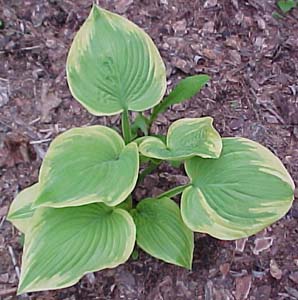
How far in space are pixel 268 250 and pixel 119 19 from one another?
747 millimetres

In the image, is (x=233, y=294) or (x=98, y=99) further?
(x=233, y=294)

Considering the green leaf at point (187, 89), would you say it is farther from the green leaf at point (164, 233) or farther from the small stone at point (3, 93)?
the small stone at point (3, 93)

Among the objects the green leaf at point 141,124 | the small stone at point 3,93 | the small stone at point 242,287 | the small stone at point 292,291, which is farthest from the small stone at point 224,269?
the small stone at point 3,93

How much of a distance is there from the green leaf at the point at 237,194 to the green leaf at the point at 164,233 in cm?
11

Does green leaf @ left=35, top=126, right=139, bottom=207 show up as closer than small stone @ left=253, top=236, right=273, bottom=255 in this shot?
Yes

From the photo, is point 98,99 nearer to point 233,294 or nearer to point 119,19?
point 119,19

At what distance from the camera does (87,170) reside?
1.37m

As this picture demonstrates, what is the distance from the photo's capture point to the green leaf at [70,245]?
51.9 inches

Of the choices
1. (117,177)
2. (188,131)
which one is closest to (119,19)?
(188,131)

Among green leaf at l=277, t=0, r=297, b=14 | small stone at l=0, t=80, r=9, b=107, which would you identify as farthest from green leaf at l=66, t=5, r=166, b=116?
green leaf at l=277, t=0, r=297, b=14

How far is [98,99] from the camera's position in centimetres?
154

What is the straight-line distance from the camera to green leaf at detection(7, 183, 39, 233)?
1493 millimetres

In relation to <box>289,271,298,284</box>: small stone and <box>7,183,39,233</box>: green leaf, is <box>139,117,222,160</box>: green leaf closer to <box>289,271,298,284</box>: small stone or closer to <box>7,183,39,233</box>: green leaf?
<box>7,183,39,233</box>: green leaf

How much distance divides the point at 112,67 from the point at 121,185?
35 centimetres
